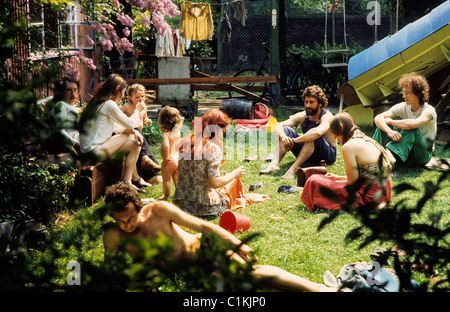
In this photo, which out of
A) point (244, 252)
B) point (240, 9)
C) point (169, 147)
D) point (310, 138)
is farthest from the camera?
point (240, 9)

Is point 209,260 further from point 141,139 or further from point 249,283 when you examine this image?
point 141,139

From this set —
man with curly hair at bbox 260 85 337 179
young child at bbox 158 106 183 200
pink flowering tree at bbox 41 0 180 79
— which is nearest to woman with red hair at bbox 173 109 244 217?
young child at bbox 158 106 183 200

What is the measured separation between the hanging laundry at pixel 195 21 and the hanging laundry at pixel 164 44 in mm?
462

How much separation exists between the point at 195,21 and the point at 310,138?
8.74m

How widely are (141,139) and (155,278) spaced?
18.9ft

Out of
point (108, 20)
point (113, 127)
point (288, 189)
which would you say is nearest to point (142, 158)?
point (113, 127)

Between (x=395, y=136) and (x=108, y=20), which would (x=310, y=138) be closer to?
(x=395, y=136)

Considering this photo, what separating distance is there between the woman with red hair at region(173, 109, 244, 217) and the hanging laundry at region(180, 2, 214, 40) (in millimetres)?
10008

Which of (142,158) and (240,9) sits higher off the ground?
(240,9)

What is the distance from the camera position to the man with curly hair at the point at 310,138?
25.4 ft

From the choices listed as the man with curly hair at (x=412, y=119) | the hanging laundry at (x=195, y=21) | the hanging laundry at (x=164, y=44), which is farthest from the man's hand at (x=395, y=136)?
the hanging laundry at (x=195, y=21)

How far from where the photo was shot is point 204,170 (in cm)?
589

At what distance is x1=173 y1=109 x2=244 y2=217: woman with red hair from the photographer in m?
5.81

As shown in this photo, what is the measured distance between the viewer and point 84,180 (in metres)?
6.27
